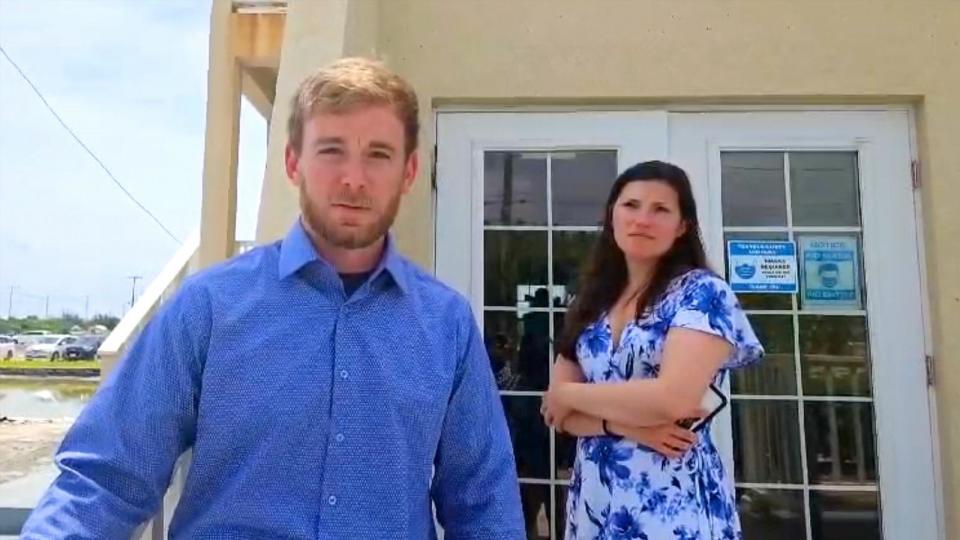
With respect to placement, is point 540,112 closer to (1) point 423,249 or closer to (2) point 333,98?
(1) point 423,249

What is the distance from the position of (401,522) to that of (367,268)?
0.39 m

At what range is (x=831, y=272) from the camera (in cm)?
300

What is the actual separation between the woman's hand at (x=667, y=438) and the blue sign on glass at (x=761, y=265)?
1.45m

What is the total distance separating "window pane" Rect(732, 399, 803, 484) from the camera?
2.91 metres

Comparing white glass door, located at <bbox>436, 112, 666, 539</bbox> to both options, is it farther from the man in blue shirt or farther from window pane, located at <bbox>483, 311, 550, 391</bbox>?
the man in blue shirt

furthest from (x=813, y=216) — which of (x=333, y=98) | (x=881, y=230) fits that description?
(x=333, y=98)

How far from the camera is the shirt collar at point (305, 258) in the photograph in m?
1.17

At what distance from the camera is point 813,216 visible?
9.95 feet

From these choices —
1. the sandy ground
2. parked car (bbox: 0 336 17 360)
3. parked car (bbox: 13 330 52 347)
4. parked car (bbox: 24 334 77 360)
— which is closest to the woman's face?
the sandy ground

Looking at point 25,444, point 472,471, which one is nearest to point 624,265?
point 472,471

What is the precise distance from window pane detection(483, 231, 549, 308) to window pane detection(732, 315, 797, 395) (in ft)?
2.70

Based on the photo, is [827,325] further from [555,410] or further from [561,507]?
[555,410]

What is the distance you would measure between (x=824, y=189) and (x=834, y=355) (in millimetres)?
651

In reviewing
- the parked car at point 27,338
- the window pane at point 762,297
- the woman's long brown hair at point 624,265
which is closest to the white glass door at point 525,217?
the window pane at point 762,297
